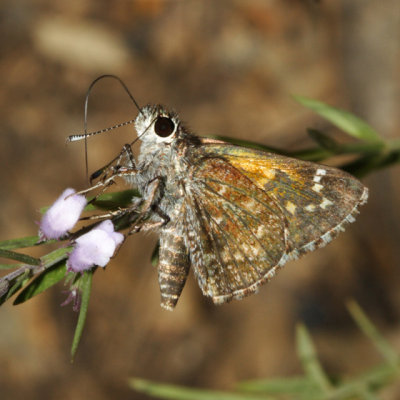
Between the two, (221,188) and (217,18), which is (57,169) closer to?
(217,18)

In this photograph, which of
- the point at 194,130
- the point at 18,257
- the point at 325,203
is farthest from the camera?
the point at 194,130

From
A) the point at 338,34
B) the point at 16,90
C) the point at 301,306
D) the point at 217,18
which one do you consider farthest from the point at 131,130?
the point at 338,34

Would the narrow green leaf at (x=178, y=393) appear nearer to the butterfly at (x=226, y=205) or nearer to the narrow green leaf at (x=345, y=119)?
the butterfly at (x=226, y=205)

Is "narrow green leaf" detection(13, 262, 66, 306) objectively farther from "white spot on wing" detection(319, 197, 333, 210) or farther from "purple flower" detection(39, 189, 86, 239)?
"white spot on wing" detection(319, 197, 333, 210)

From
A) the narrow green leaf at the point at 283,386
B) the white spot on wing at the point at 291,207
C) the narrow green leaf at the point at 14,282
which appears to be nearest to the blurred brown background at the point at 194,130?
the narrow green leaf at the point at 283,386

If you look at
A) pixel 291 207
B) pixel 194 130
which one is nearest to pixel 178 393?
pixel 291 207

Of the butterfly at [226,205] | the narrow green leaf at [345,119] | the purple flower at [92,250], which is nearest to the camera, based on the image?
the purple flower at [92,250]

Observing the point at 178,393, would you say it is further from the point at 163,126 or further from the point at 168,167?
the point at 163,126
